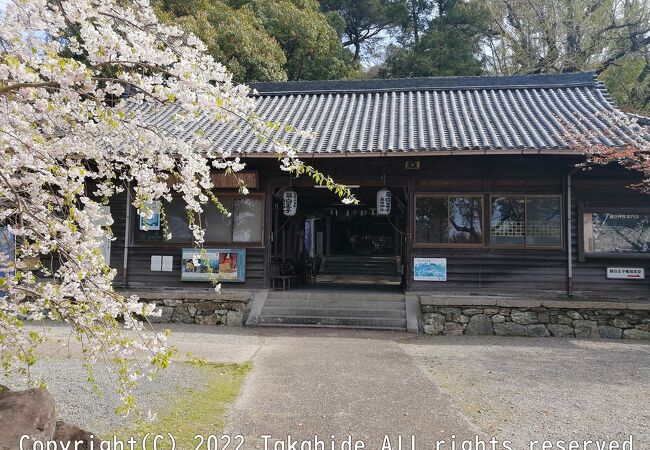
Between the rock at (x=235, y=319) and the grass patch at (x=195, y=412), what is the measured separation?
398 centimetres

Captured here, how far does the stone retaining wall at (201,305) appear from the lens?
32.4 feet

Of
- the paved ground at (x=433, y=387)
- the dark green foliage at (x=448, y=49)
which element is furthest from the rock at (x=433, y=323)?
the dark green foliage at (x=448, y=49)

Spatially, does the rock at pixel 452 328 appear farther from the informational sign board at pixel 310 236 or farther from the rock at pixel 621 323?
the informational sign board at pixel 310 236

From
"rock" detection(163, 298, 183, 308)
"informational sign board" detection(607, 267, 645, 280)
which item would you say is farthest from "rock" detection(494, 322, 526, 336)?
"rock" detection(163, 298, 183, 308)

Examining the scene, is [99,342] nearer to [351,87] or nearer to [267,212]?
[267,212]

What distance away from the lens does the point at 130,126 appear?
118 inches

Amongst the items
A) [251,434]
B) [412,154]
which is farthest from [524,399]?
[412,154]

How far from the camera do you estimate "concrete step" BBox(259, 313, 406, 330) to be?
30.0 feet

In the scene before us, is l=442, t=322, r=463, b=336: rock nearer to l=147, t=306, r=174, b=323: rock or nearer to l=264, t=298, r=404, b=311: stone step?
l=264, t=298, r=404, b=311: stone step

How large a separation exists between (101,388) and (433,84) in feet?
38.9

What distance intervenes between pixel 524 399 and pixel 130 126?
14.8ft

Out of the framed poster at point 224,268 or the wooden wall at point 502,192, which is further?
the framed poster at point 224,268

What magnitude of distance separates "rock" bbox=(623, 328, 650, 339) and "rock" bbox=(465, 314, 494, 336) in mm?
2434

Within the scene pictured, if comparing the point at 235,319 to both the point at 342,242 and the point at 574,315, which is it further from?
the point at 342,242
